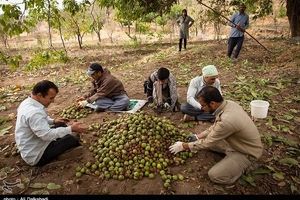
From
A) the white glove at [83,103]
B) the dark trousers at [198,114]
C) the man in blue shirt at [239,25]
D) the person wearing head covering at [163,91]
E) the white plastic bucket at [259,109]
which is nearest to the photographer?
the white plastic bucket at [259,109]

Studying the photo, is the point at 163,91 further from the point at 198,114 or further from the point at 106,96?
the point at 106,96

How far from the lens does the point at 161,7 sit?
29.9 ft

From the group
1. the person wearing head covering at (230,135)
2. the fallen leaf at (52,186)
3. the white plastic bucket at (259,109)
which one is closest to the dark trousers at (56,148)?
the fallen leaf at (52,186)

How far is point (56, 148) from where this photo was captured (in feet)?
12.8

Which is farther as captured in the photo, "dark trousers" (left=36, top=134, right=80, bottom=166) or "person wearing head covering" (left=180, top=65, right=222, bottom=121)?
"person wearing head covering" (left=180, top=65, right=222, bottom=121)

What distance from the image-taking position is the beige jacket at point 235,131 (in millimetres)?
3232

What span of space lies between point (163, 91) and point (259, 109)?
1.84 meters

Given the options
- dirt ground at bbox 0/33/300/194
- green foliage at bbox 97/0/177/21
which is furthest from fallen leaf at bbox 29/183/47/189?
green foliage at bbox 97/0/177/21

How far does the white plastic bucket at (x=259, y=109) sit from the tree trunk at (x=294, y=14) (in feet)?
26.0

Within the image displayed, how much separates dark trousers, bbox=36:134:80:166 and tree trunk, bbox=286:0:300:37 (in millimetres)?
10664

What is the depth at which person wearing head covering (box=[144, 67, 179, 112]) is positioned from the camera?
5.32m

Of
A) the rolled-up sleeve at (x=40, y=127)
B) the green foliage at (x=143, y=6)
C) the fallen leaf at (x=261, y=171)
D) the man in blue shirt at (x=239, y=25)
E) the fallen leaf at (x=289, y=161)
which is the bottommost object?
the fallen leaf at (x=261, y=171)

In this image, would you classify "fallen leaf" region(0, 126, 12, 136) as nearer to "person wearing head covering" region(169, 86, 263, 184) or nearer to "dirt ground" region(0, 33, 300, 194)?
"dirt ground" region(0, 33, 300, 194)

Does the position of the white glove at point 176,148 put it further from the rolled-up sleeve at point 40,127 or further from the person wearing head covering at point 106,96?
the person wearing head covering at point 106,96
